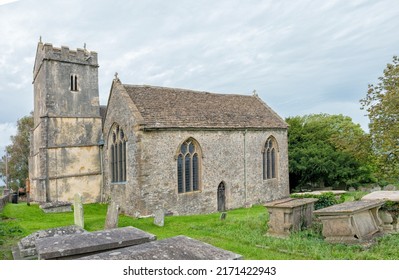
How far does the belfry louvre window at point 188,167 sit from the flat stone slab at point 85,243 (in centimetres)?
1026

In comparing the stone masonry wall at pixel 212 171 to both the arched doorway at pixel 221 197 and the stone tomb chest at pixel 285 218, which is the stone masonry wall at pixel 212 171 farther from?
the stone tomb chest at pixel 285 218

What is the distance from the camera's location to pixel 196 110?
19.5 meters

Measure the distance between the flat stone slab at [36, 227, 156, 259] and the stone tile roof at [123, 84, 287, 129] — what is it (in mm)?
9571

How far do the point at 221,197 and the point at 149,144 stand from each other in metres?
5.55

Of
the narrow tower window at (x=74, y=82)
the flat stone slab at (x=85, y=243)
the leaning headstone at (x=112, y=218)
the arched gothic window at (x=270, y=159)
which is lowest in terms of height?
the leaning headstone at (x=112, y=218)

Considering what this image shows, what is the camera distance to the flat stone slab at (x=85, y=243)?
634 centimetres

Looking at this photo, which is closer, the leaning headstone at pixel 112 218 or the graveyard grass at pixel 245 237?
the graveyard grass at pixel 245 237

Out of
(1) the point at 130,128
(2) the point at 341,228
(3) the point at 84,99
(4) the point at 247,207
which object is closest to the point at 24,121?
(3) the point at 84,99

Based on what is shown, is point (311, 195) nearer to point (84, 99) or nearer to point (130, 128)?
point (130, 128)

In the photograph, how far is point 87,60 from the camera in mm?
22375

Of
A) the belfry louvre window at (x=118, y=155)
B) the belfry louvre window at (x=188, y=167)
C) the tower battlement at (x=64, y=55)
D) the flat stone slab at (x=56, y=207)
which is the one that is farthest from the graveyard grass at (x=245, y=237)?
the tower battlement at (x=64, y=55)

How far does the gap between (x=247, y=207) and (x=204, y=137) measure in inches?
204

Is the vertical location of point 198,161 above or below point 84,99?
below

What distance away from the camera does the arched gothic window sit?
869 inches
